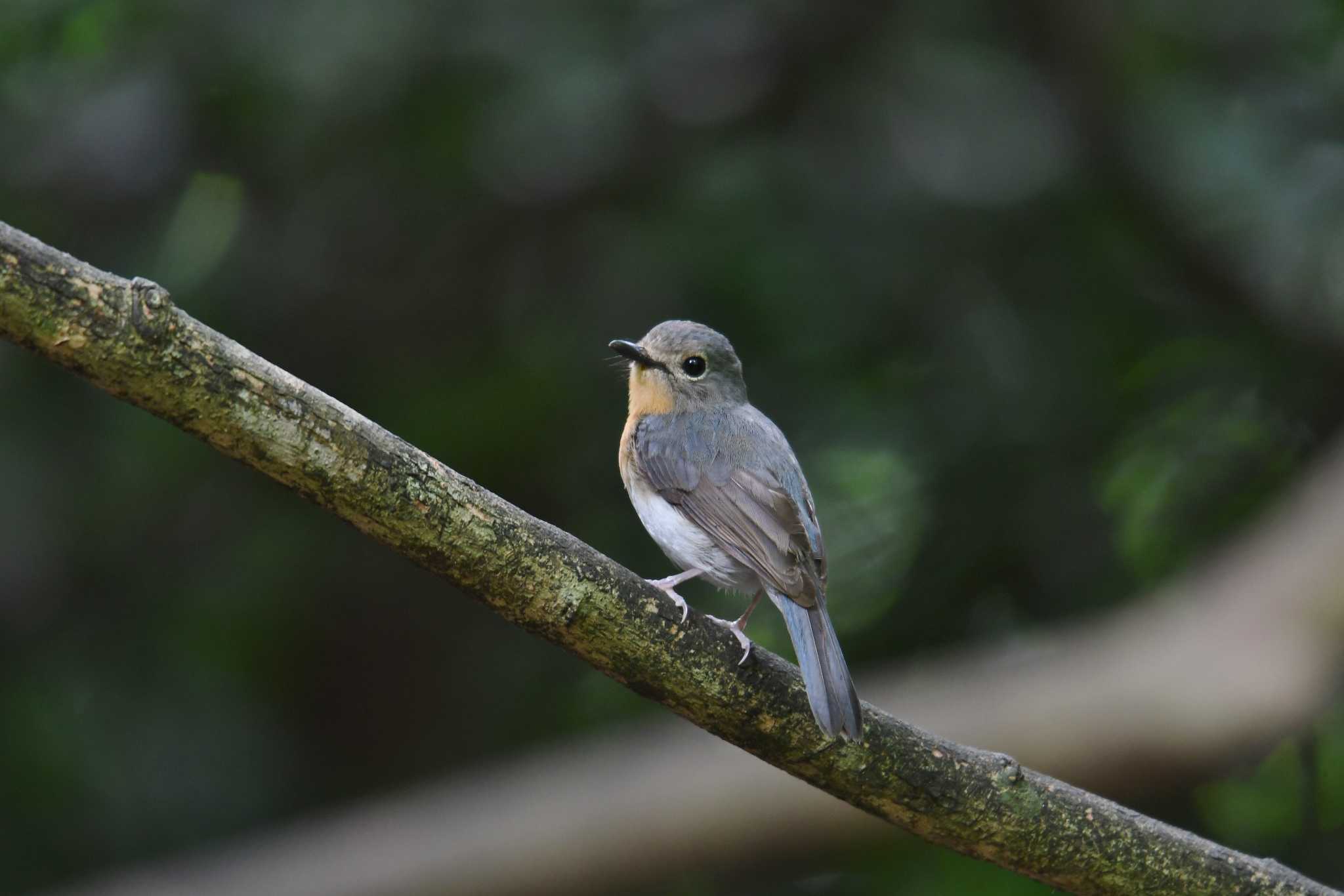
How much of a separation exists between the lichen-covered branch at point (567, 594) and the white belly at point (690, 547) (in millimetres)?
910

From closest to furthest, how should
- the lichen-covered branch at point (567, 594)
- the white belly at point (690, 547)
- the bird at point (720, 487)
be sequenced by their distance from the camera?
the lichen-covered branch at point (567, 594) < the bird at point (720, 487) < the white belly at point (690, 547)

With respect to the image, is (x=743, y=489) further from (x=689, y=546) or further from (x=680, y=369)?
(x=680, y=369)

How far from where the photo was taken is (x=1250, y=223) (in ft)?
18.3

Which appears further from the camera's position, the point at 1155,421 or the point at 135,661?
the point at 1155,421

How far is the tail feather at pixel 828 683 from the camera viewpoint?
2.78 m

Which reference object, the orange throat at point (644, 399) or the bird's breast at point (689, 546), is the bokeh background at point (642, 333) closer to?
the orange throat at point (644, 399)

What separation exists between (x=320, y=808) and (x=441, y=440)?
1647 mm

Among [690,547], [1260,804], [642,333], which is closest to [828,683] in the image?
[690,547]

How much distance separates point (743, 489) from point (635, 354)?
703 mm

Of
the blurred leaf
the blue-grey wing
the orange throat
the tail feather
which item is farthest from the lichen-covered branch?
the blurred leaf

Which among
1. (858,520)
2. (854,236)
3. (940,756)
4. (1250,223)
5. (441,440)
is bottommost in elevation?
(940,756)

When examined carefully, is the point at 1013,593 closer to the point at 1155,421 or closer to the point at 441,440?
the point at 1155,421

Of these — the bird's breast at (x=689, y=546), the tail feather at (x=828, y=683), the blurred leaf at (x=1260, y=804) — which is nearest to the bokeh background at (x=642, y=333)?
the blurred leaf at (x=1260, y=804)

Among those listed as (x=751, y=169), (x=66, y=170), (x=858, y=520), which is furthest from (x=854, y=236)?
(x=66, y=170)
